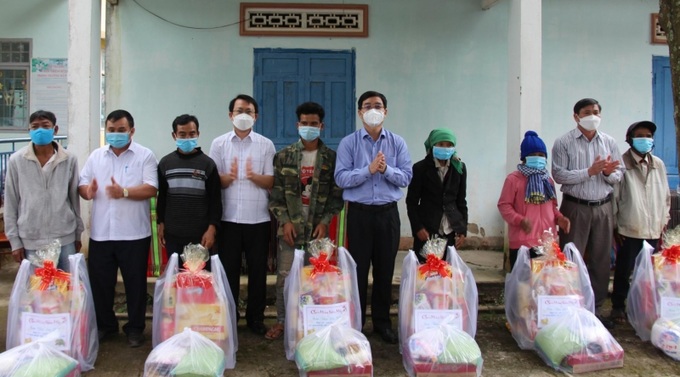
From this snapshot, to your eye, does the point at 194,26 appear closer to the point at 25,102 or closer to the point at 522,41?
the point at 25,102

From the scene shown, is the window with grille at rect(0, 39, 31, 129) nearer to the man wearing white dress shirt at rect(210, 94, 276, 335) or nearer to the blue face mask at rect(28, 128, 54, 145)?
the blue face mask at rect(28, 128, 54, 145)

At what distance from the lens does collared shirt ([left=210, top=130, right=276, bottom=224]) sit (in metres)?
3.80

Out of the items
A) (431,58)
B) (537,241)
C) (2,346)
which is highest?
(431,58)

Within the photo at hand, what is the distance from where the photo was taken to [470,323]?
3.47m

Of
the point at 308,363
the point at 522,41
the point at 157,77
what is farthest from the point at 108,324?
the point at 522,41

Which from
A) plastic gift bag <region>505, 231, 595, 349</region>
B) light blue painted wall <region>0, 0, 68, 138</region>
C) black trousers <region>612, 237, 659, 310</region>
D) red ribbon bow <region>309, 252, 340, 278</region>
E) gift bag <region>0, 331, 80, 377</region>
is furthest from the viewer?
light blue painted wall <region>0, 0, 68, 138</region>

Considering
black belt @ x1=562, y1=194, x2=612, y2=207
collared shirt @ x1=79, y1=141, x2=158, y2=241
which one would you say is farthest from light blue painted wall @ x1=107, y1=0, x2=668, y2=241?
collared shirt @ x1=79, y1=141, x2=158, y2=241

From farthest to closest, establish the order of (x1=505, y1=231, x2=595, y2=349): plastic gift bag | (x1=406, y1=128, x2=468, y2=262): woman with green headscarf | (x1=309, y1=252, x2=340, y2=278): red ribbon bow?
(x1=406, y1=128, x2=468, y2=262): woman with green headscarf, (x1=505, y1=231, x2=595, y2=349): plastic gift bag, (x1=309, y1=252, x2=340, y2=278): red ribbon bow

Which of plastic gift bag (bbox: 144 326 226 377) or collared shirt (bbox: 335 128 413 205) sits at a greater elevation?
collared shirt (bbox: 335 128 413 205)

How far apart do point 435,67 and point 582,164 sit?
250 cm

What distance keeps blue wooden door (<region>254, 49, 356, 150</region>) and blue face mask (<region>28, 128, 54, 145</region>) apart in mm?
2736

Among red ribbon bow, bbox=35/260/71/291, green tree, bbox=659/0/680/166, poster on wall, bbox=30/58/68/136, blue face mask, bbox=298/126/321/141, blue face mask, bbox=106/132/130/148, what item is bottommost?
red ribbon bow, bbox=35/260/71/291

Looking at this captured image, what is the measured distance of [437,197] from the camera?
3938 millimetres

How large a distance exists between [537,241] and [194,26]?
4.37 m
